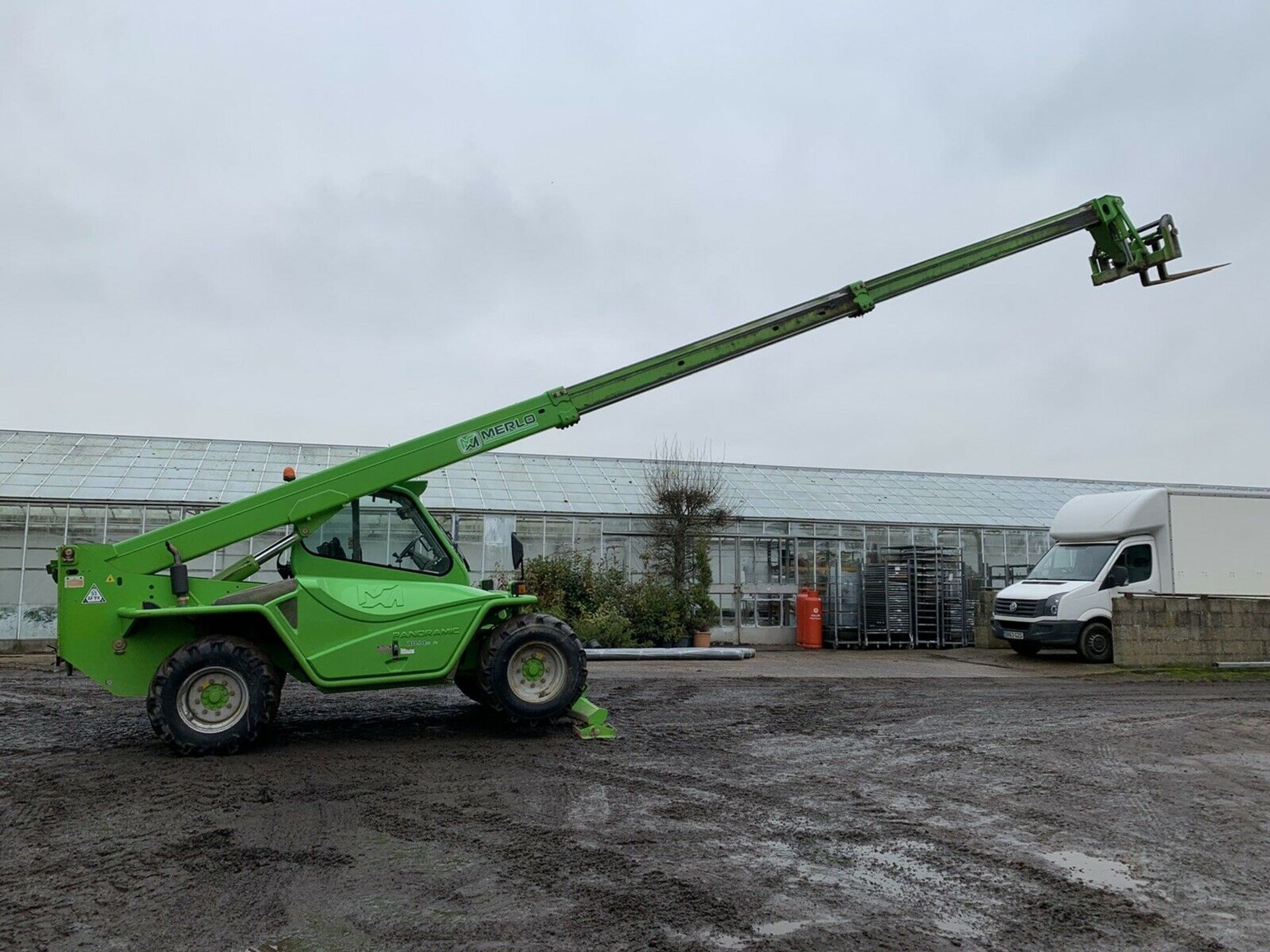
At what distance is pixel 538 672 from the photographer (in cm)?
915

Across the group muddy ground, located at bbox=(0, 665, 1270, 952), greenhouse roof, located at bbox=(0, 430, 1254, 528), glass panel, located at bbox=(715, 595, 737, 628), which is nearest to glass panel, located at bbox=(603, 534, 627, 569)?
greenhouse roof, located at bbox=(0, 430, 1254, 528)

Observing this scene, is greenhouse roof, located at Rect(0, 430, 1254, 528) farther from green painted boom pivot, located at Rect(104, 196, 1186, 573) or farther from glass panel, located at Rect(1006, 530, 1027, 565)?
green painted boom pivot, located at Rect(104, 196, 1186, 573)

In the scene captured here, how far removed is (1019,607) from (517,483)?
12.2 m

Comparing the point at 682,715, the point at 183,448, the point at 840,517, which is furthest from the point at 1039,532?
the point at 183,448

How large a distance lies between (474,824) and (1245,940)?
4.09 m

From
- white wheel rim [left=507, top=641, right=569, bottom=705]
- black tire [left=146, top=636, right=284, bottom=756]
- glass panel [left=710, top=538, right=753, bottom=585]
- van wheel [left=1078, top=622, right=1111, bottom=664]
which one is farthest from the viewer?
glass panel [left=710, top=538, right=753, bottom=585]

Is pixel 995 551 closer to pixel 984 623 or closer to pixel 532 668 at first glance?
pixel 984 623

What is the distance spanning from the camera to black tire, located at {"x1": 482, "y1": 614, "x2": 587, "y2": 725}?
8953mm

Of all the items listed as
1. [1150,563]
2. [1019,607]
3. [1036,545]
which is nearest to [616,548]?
[1019,607]

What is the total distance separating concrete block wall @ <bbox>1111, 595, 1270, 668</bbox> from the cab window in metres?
13.6

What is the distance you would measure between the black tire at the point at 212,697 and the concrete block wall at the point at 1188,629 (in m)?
15.1

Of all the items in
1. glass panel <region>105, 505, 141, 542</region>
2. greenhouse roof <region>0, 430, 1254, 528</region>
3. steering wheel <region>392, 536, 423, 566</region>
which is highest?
greenhouse roof <region>0, 430, 1254, 528</region>

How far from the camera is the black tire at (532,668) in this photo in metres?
8.95

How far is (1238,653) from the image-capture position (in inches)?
712
